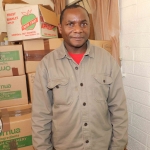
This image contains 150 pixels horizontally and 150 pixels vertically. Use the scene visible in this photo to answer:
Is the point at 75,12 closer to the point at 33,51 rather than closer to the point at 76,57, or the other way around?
the point at 76,57

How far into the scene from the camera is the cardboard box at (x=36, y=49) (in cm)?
151

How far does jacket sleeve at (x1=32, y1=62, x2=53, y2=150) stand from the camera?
43.3 inches

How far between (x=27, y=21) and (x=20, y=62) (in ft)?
1.15

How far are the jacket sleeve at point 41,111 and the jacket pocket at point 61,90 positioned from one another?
6 centimetres

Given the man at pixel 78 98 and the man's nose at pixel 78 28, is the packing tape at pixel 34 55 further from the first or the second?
the man's nose at pixel 78 28

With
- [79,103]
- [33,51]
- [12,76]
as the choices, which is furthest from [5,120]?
[79,103]

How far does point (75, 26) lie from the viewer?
3.52 feet

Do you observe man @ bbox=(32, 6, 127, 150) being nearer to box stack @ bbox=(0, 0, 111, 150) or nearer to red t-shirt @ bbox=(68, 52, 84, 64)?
red t-shirt @ bbox=(68, 52, 84, 64)

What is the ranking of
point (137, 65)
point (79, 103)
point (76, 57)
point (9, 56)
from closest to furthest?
point (79, 103)
point (76, 57)
point (137, 65)
point (9, 56)

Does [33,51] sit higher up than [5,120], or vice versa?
[33,51]

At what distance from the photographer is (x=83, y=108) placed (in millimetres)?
1042

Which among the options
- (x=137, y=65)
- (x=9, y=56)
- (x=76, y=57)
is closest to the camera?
(x=76, y=57)

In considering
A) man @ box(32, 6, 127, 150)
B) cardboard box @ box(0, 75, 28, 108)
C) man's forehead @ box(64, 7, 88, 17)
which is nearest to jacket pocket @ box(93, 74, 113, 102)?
man @ box(32, 6, 127, 150)

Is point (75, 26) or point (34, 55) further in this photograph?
point (34, 55)
